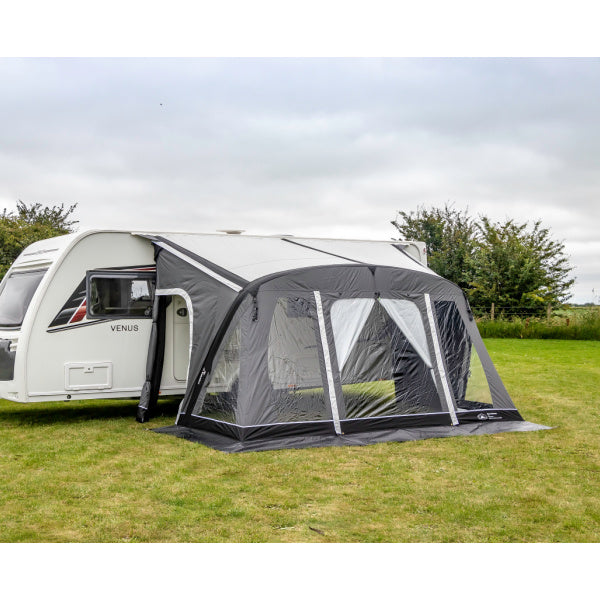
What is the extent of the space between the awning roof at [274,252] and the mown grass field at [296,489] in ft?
6.42

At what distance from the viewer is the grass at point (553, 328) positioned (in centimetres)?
2158

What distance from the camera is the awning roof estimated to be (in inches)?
325

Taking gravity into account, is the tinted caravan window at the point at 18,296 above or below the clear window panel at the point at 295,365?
above

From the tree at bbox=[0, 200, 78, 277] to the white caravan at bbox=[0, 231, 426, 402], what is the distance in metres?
17.2

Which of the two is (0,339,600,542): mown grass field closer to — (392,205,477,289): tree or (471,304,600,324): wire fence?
(471,304,600,324): wire fence

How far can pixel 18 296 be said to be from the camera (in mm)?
8852

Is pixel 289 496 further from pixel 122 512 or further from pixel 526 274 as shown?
pixel 526 274

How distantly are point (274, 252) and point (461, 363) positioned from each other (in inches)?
96.9

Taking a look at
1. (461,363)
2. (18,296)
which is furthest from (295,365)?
(18,296)

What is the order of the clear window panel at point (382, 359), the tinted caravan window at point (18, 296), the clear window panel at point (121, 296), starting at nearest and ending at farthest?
1. the clear window panel at point (382, 359)
2. the tinted caravan window at point (18, 296)
3. the clear window panel at point (121, 296)

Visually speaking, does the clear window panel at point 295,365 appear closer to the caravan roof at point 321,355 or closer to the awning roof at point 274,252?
the caravan roof at point 321,355

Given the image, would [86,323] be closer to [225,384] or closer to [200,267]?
[200,267]

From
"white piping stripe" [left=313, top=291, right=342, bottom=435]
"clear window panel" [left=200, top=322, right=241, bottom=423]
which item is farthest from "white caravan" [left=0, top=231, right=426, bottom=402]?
"white piping stripe" [left=313, top=291, right=342, bottom=435]

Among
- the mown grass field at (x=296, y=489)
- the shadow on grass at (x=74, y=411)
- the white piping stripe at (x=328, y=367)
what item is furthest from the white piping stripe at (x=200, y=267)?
the shadow on grass at (x=74, y=411)
